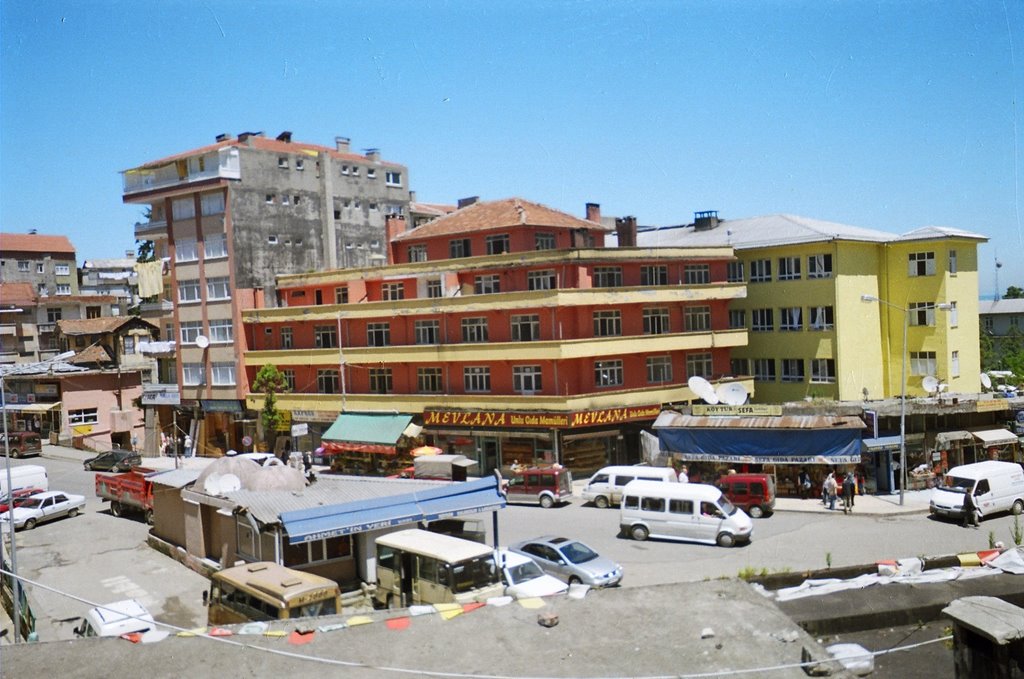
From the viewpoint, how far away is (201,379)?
54.6 metres

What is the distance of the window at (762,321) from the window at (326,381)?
958 inches

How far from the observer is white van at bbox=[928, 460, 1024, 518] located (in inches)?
1224

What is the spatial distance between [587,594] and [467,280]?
3671cm

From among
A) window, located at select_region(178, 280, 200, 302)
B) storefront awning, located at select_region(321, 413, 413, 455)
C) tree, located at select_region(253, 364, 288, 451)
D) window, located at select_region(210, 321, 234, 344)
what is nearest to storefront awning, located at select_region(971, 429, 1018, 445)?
storefront awning, located at select_region(321, 413, 413, 455)

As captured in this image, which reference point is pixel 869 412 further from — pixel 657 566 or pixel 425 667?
pixel 425 667

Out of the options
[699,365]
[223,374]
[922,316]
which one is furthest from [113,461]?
[922,316]

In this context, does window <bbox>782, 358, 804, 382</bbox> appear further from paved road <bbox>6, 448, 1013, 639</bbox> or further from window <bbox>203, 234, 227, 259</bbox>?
window <bbox>203, 234, 227, 259</bbox>

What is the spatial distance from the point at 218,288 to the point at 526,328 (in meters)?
22.2

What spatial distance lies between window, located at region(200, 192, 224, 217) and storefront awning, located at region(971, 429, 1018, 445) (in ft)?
143

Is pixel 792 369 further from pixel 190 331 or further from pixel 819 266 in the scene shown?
pixel 190 331

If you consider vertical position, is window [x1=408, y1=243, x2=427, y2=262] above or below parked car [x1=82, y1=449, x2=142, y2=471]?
above

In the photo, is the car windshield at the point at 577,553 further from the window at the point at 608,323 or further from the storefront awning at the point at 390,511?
the window at the point at 608,323

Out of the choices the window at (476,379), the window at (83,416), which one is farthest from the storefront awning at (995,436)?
the window at (83,416)

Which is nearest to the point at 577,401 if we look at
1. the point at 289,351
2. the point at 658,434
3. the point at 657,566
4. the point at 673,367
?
the point at 658,434
